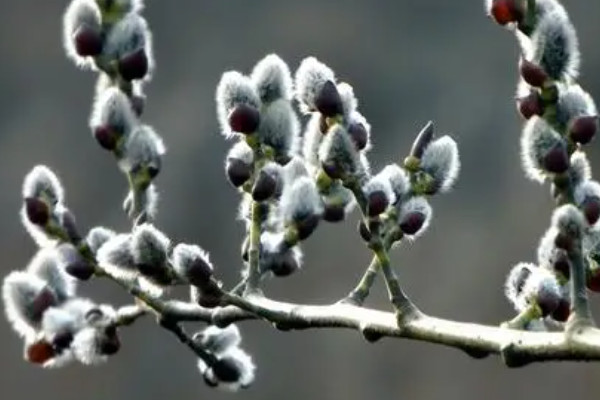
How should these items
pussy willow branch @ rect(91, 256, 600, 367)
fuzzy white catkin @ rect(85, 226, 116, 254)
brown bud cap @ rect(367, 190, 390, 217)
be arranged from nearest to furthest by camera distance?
Answer: pussy willow branch @ rect(91, 256, 600, 367)
brown bud cap @ rect(367, 190, 390, 217)
fuzzy white catkin @ rect(85, 226, 116, 254)

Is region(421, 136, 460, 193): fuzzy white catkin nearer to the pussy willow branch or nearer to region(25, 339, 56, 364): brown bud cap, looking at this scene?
the pussy willow branch

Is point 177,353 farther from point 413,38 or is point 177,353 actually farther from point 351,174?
point 351,174

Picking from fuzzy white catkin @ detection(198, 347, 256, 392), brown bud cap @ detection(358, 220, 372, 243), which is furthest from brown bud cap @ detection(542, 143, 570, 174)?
fuzzy white catkin @ detection(198, 347, 256, 392)

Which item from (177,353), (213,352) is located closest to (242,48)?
(177,353)

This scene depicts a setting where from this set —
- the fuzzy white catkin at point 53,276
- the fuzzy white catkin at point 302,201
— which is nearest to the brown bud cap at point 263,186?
the fuzzy white catkin at point 302,201

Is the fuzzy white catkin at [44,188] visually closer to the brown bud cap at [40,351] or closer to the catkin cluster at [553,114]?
the brown bud cap at [40,351]
